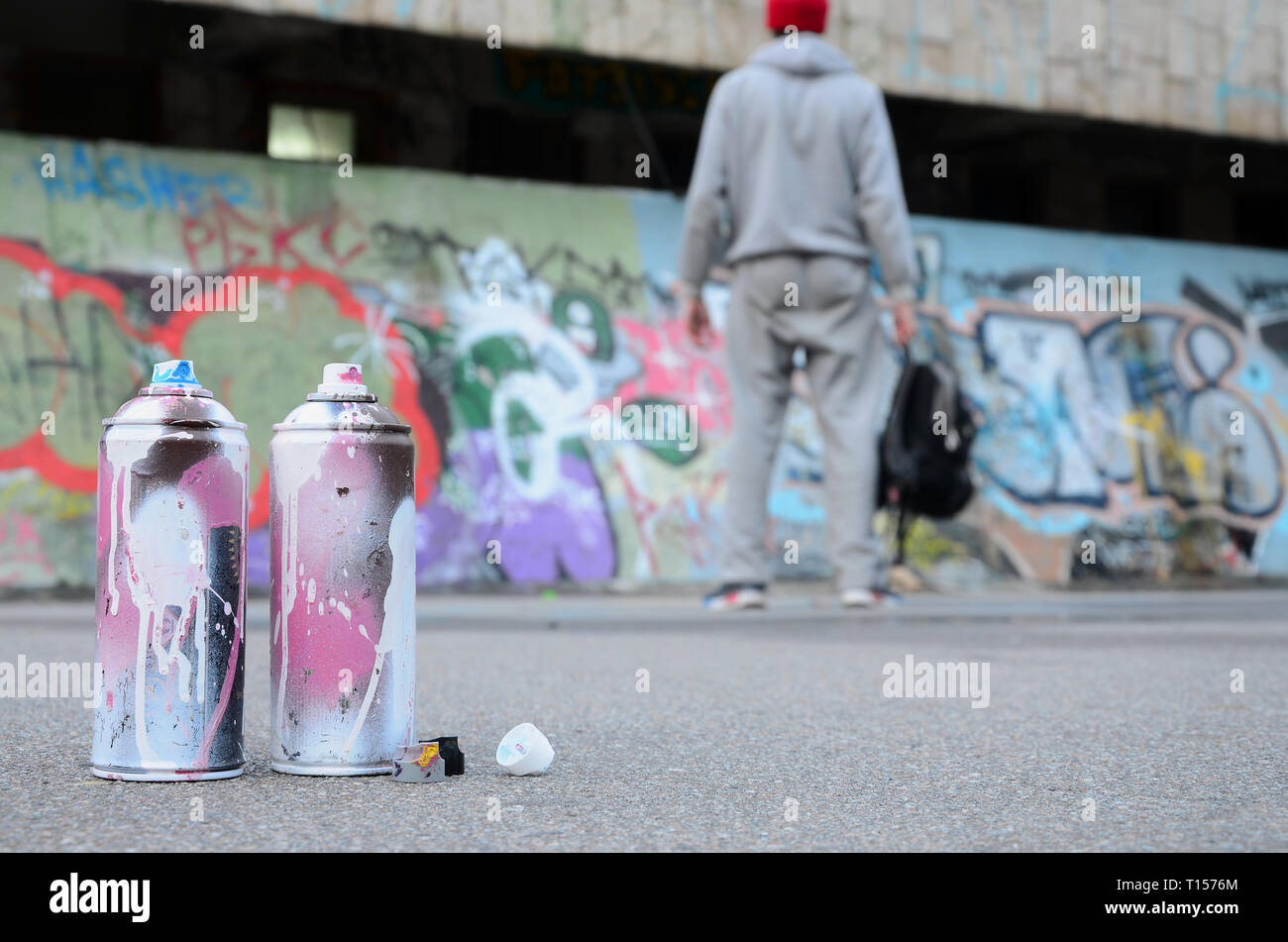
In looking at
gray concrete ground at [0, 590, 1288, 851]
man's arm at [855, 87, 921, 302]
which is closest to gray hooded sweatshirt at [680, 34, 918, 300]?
man's arm at [855, 87, 921, 302]

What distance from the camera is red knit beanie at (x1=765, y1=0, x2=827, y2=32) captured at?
7.19 metres

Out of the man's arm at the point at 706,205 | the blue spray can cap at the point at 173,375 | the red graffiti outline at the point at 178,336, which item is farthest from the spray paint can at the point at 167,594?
the red graffiti outline at the point at 178,336

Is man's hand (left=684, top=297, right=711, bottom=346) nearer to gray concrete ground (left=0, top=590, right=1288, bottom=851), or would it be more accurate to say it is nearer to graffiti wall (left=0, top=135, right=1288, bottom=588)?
gray concrete ground (left=0, top=590, right=1288, bottom=851)

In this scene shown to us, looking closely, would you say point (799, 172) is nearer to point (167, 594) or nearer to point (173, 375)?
point (173, 375)

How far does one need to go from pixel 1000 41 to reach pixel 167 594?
11130mm

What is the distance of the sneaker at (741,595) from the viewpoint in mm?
6984

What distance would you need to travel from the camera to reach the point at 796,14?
7191 mm

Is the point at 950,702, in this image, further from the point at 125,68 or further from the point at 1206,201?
the point at 1206,201

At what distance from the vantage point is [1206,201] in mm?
15273

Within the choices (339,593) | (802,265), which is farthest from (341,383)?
(802,265)

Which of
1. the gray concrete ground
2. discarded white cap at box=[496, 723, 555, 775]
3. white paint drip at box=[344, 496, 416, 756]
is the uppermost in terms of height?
white paint drip at box=[344, 496, 416, 756]

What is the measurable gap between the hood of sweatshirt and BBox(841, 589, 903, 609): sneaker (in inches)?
94.4
